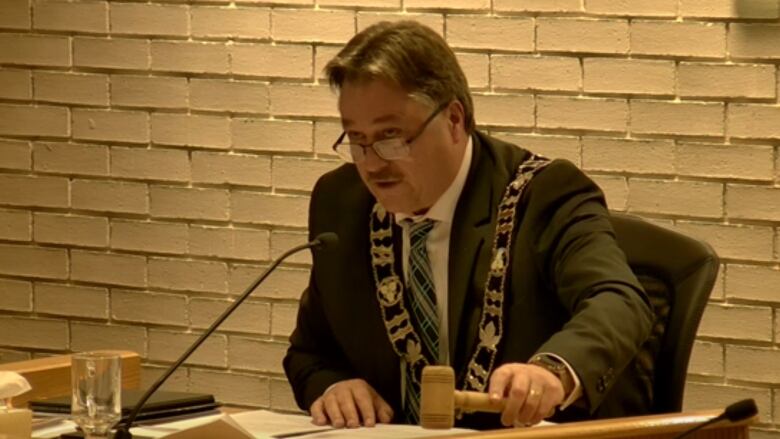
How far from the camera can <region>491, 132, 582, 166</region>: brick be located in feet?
13.9

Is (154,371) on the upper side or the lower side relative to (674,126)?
lower

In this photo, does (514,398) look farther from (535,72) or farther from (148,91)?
(148,91)

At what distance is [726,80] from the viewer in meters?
4.03

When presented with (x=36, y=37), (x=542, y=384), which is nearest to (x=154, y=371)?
(x=36, y=37)

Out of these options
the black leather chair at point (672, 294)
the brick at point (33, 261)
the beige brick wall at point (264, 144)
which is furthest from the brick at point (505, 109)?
the brick at point (33, 261)

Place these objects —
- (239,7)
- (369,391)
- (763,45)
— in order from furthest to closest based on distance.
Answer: (239,7) → (763,45) → (369,391)

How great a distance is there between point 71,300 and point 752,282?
7.23 feet

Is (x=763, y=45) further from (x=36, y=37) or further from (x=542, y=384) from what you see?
(x=36, y=37)

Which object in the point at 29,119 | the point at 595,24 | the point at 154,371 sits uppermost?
the point at 595,24

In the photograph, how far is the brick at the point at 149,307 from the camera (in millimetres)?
4770

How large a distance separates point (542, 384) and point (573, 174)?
71cm

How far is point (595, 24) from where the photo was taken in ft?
13.7

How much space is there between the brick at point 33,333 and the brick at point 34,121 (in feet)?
2.03

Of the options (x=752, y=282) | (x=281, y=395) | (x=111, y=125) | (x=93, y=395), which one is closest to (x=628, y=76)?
(x=752, y=282)
